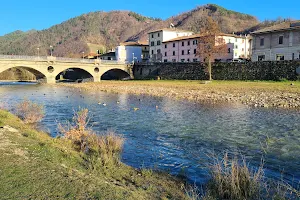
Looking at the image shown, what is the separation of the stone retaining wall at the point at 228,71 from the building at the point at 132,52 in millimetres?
23655

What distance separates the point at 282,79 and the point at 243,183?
1738 inches

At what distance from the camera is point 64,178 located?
743 centimetres

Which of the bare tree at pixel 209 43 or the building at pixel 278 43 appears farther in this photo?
the bare tree at pixel 209 43

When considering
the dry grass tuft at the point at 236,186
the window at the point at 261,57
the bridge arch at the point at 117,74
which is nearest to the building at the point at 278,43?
the window at the point at 261,57

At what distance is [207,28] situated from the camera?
197 ft

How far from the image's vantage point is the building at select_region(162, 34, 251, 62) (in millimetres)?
79269

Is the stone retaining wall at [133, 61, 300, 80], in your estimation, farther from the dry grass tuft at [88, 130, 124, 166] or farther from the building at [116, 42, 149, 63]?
the dry grass tuft at [88, 130, 124, 166]

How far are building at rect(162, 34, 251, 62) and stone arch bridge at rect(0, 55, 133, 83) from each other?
14655 millimetres

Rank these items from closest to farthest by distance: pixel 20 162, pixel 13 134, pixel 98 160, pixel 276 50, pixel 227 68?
pixel 20 162, pixel 98 160, pixel 13 134, pixel 276 50, pixel 227 68

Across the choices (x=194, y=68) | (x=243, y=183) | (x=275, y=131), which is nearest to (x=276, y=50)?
(x=194, y=68)

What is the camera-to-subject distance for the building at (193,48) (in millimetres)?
79269

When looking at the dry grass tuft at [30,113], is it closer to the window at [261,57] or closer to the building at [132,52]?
the window at [261,57]

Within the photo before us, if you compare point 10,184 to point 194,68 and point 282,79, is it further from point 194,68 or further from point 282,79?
point 194,68

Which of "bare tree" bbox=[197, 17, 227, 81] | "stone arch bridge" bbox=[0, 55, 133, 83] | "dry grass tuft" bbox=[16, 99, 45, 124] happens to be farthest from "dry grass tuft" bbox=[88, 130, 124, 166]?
"stone arch bridge" bbox=[0, 55, 133, 83]
